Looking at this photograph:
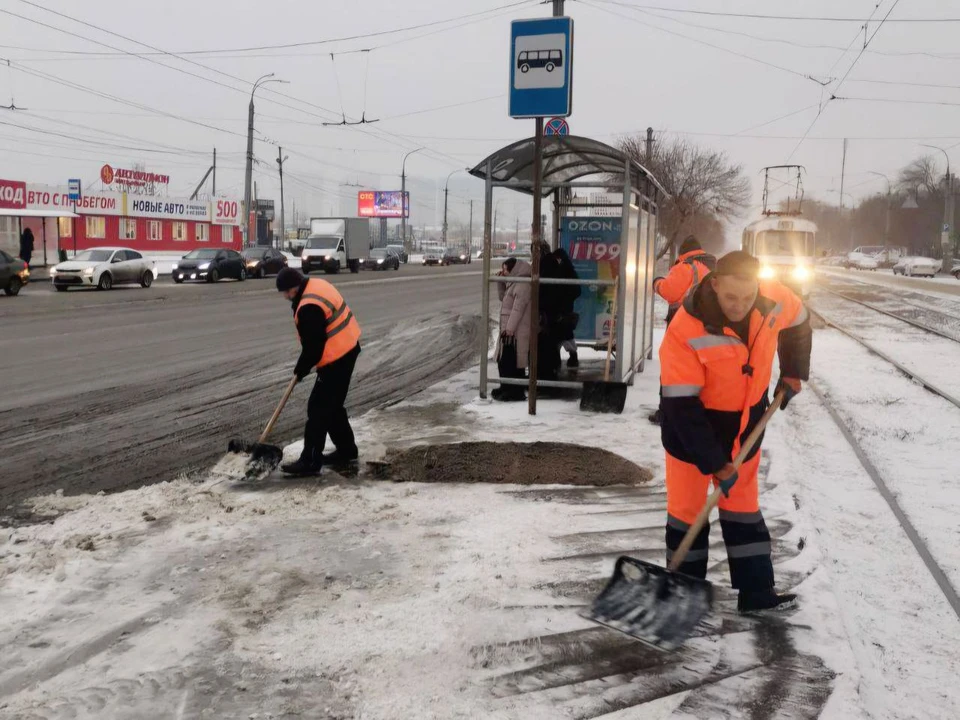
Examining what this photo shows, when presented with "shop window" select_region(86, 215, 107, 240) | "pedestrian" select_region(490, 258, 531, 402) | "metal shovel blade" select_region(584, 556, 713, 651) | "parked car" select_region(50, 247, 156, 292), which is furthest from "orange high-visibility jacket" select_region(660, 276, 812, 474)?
"shop window" select_region(86, 215, 107, 240)

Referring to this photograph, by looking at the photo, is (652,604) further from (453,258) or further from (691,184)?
(453,258)

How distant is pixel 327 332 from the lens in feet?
19.5

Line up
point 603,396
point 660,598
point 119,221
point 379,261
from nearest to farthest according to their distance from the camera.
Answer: point 660,598 → point 603,396 → point 379,261 → point 119,221

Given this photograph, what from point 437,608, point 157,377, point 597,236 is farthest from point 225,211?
point 437,608

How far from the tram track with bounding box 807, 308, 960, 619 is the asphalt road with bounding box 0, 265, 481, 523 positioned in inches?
170

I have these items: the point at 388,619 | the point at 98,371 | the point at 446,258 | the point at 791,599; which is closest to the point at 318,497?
the point at 388,619

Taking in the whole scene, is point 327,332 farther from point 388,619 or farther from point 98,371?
point 98,371

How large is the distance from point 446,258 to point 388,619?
198ft

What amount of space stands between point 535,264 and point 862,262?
2416 inches

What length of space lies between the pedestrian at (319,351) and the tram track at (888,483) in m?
3.60

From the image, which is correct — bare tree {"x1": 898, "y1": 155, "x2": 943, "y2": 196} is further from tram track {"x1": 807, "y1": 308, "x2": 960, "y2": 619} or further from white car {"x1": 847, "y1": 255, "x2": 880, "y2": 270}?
tram track {"x1": 807, "y1": 308, "x2": 960, "y2": 619}

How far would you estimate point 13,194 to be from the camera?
4250cm

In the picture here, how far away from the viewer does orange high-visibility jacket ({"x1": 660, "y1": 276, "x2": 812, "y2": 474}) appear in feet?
11.2

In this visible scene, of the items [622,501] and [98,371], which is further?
[98,371]
